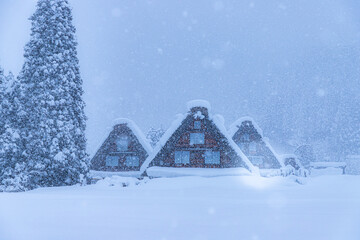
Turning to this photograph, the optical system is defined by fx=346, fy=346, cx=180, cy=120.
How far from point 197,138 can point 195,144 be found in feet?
1.94

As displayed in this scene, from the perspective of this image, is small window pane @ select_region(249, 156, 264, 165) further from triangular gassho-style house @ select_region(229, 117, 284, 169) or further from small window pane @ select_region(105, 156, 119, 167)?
small window pane @ select_region(105, 156, 119, 167)

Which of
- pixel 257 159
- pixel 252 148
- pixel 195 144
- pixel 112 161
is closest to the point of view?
pixel 195 144

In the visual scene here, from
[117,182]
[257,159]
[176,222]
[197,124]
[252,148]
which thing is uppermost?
[197,124]

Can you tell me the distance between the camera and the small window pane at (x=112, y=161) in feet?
125

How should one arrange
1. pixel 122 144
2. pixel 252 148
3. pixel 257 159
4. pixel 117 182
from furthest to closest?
pixel 252 148 < pixel 257 159 < pixel 122 144 < pixel 117 182

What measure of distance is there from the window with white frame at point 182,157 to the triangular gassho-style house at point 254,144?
1136 cm

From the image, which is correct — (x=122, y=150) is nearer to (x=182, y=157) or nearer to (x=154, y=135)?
(x=182, y=157)

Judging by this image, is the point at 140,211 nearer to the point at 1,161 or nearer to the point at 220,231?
the point at 220,231

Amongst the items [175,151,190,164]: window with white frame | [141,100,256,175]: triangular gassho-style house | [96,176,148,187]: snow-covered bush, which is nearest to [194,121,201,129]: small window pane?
[141,100,256,175]: triangular gassho-style house

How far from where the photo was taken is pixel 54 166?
871 inches

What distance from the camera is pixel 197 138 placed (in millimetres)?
32375

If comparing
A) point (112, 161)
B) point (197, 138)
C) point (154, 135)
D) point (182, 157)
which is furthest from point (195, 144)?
point (154, 135)

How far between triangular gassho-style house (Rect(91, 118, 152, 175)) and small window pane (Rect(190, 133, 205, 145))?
266 inches

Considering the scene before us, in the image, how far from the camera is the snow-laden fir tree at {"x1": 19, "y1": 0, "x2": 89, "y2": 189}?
867 inches
